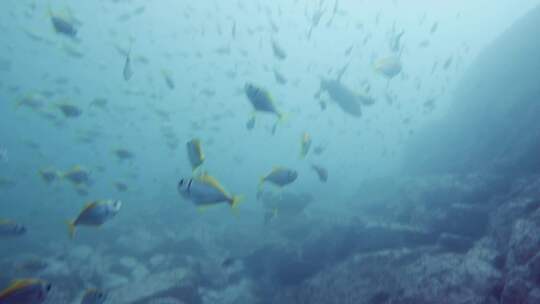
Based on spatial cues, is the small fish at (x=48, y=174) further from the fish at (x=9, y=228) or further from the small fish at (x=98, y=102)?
the fish at (x=9, y=228)

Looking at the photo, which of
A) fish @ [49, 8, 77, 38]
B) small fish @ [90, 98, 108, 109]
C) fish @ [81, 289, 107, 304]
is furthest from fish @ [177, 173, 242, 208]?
small fish @ [90, 98, 108, 109]

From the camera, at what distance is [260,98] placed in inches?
200

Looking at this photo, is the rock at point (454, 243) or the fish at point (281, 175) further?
the rock at point (454, 243)

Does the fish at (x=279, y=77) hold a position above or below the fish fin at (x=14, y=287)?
above

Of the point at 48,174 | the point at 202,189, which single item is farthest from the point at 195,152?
the point at 48,174

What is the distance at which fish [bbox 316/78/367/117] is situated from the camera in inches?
348

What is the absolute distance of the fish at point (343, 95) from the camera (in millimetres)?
8828

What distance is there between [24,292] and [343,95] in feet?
23.6

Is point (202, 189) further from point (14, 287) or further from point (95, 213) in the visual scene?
point (14, 287)

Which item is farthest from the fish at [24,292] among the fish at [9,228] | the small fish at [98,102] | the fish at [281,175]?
the small fish at [98,102]

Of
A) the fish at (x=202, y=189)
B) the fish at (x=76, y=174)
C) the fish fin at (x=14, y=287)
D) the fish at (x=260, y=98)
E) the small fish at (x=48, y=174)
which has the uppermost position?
the fish at (x=260, y=98)

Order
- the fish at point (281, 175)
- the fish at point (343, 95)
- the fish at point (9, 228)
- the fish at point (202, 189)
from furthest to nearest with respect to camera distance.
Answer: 1. the fish at point (343, 95)
2. the fish at point (9, 228)
3. the fish at point (281, 175)
4. the fish at point (202, 189)

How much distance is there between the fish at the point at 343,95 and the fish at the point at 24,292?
6.76 m

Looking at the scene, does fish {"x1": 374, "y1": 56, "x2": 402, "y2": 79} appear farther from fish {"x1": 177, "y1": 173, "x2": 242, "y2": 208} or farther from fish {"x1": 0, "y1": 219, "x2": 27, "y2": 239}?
fish {"x1": 0, "y1": 219, "x2": 27, "y2": 239}
